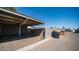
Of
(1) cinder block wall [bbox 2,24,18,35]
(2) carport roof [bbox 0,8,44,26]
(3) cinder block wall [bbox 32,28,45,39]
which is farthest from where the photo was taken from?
(3) cinder block wall [bbox 32,28,45,39]

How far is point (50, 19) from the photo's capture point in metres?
6.65

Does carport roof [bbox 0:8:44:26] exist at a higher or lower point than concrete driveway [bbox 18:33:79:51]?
higher

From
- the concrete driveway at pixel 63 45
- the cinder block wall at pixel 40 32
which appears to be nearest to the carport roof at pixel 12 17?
the concrete driveway at pixel 63 45

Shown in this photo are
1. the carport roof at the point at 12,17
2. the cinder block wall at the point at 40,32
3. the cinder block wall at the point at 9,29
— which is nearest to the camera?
the carport roof at the point at 12,17

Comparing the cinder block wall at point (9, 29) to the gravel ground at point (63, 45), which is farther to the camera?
the cinder block wall at point (9, 29)

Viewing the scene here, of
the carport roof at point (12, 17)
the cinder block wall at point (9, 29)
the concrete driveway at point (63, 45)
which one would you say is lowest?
the concrete driveway at point (63, 45)

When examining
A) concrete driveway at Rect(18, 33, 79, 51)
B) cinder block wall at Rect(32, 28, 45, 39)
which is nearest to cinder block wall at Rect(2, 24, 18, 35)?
cinder block wall at Rect(32, 28, 45, 39)

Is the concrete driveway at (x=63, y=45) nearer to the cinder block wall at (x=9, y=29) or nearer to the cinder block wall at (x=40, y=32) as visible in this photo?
the cinder block wall at (x=40, y=32)

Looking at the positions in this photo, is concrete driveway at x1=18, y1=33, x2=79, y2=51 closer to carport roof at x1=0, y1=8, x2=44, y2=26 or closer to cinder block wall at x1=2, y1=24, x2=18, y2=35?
carport roof at x1=0, y1=8, x2=44, y2=26

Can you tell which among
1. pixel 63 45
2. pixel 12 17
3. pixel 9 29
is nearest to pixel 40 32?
pixel 9 29

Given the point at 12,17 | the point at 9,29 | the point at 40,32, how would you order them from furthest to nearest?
the point at 40,32, the point at 9,29, the point at 12,17

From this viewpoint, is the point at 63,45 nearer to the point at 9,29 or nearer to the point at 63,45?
the point at 63,45
